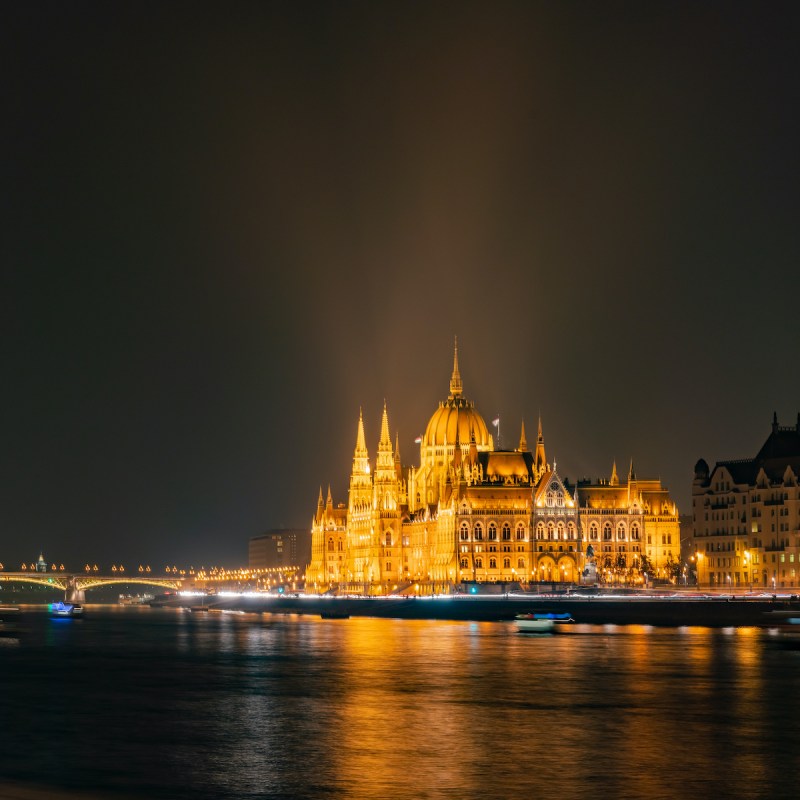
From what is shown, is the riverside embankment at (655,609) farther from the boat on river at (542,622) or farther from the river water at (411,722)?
the river water at (411,722)

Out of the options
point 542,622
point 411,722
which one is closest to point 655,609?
point 542,622

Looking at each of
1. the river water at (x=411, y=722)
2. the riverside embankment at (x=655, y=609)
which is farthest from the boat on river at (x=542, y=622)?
the river water at (x=411, y=722)

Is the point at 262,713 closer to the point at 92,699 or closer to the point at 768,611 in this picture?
the point at 92,699

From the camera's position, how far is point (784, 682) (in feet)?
292

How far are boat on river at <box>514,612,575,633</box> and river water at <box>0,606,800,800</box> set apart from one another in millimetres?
25912

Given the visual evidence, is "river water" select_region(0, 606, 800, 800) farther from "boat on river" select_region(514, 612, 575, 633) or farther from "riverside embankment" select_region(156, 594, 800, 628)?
"riverside embankment" select_region(156, 594, 800, 628)

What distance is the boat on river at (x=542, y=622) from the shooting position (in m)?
154

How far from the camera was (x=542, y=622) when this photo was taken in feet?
522

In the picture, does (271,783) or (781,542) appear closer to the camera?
(271,783)

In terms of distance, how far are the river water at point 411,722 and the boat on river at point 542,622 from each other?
1020 inches

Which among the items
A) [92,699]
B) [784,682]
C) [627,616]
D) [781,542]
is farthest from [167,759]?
[781,542]

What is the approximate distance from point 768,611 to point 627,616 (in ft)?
64.3

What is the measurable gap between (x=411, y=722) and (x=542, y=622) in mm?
87673

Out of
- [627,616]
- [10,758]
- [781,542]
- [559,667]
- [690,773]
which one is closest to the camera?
[690,773]
